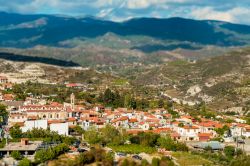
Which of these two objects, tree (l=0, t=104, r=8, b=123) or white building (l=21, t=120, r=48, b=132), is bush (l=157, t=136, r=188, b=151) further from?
tree (l=0, t=104, r=8, b=123)

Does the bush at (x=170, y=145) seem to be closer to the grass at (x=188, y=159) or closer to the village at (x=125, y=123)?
the village at (x=125, y=123)

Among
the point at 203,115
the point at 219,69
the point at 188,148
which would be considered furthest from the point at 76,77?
the point at 188,148

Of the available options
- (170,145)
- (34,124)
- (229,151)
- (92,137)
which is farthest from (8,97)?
(229,151)

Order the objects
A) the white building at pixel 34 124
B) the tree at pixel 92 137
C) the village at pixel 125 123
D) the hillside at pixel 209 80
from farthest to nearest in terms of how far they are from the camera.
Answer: the hillside at pixel 209 80 < the village at pixel 125 123 < the white building at pixel 34 124 < the tree at pixel 92 137

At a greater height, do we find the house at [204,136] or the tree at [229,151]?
the house at [204,136]

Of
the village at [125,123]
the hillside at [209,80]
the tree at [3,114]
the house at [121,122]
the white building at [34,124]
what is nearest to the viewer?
the white building at [34,124]

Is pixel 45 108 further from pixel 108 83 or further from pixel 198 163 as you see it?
pixel 108 83

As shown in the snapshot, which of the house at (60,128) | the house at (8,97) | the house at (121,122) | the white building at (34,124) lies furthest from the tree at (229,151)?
the house at (8,97)

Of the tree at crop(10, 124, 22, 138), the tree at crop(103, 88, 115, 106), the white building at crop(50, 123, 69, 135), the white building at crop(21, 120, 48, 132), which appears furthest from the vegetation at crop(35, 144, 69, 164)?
the tree at crop(103, 88, 115, 106)
